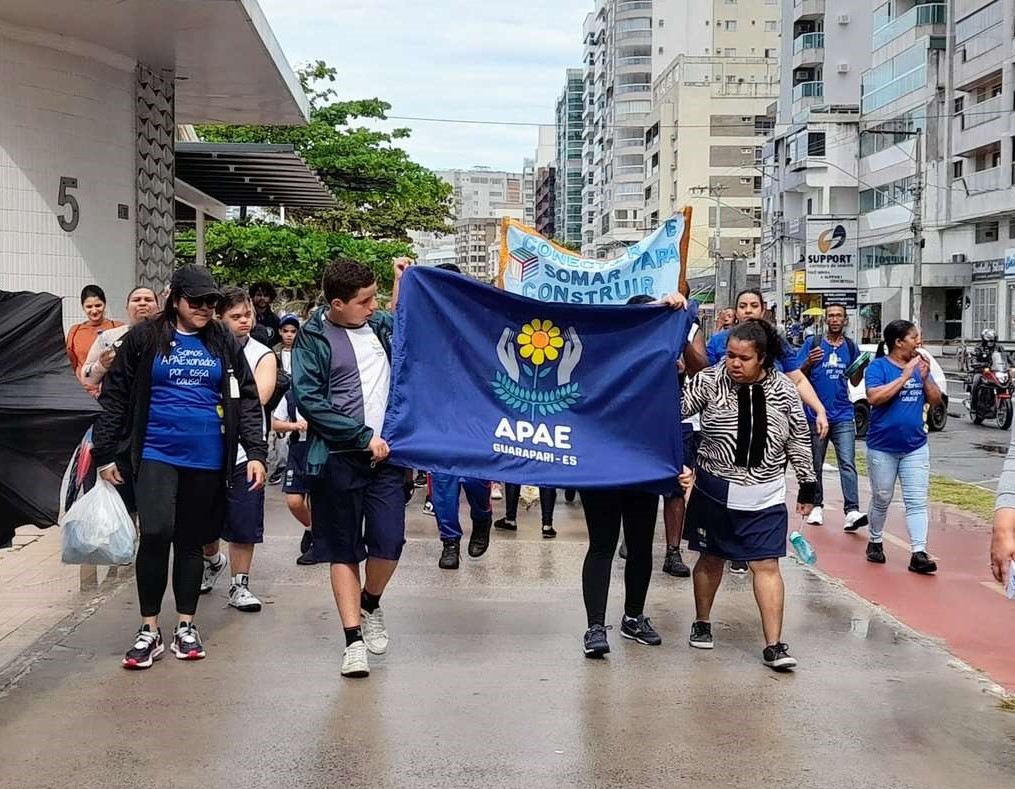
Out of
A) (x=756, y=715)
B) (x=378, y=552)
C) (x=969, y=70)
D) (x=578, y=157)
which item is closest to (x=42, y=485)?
(x=378, y=552)

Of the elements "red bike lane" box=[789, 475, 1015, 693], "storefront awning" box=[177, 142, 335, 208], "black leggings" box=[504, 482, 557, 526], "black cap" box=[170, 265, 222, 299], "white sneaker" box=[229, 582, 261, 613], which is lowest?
"red bike lane" box=[789, 475, 1015, 693]

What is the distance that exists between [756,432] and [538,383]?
1.14 metres

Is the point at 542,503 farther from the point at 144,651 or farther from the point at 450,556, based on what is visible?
the point at 144,651

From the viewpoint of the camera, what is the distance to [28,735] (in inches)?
192

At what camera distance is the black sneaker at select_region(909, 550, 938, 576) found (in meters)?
8.39

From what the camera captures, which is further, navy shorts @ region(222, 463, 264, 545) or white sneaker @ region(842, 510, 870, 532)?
white sneaker @ region(842, 510, 870, 532)

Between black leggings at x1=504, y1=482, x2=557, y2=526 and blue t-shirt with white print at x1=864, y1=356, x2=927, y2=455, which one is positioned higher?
blue t-shirt with white print at x1=864, y1=356, x2=927, y2=455

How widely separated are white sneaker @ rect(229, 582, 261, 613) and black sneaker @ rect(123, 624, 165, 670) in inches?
39.6

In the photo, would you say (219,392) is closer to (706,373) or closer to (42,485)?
(42,485)

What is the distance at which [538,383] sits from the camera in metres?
6.36

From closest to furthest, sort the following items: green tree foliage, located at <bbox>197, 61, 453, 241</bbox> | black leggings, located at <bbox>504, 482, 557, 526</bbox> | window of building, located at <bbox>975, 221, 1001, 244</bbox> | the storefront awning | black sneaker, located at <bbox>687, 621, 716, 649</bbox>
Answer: black sneaker, located at <bbox>687, 621, 716, 649</bbox> → black leggings, located at <bbox>504, 482, 557, 526</bbox> → the storefront awning → green tree foliage, located at <bbox>197, 61, 453, 241</bbox> → window of building, located at <bbox>975, 221, 1001, 244</bbox>

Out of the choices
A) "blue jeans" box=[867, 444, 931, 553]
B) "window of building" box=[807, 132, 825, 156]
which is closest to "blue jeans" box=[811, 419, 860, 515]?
"blue jeans" box=[867, 444, 931, 553]

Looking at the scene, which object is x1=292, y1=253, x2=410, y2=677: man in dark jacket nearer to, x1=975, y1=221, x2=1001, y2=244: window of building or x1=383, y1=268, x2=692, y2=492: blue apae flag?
x1=383, y1=268, x2=692, y2=492: blue apae flag

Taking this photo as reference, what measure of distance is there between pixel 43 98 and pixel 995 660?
972 cm
